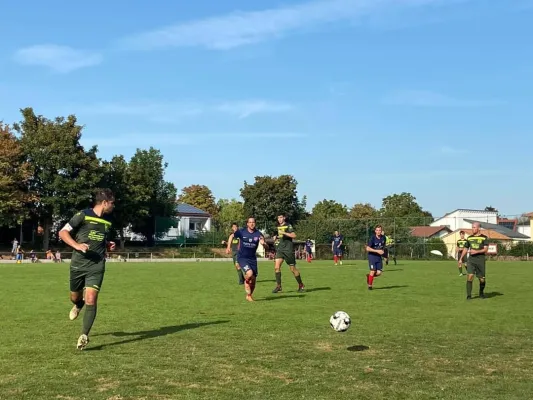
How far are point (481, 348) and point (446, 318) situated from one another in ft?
10.6

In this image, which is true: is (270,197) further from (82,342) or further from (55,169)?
(82,342)

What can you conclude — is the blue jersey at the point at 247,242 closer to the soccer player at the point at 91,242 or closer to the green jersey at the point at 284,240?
the green jersey at the point at 284,240

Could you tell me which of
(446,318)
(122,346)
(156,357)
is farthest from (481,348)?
(122,346)

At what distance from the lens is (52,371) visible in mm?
6340

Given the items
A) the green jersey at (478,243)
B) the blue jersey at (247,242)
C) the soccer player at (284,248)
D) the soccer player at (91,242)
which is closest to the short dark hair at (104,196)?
the soccer player at (91,242)

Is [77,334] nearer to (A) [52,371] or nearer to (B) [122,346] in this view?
(B) [122,346]

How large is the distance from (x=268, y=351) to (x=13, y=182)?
4791 centimetres

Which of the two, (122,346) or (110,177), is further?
(110,177)

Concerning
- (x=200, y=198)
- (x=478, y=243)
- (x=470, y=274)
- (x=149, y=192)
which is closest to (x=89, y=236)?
(x=470, y=274)

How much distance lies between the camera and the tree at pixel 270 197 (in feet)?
282

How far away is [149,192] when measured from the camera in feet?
200

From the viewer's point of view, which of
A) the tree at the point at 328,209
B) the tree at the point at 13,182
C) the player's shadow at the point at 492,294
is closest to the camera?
the player's shadow at the point at 492,294

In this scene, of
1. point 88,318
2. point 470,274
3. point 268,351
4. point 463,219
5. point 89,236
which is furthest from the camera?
point 463,219

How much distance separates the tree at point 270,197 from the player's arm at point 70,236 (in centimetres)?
7606
